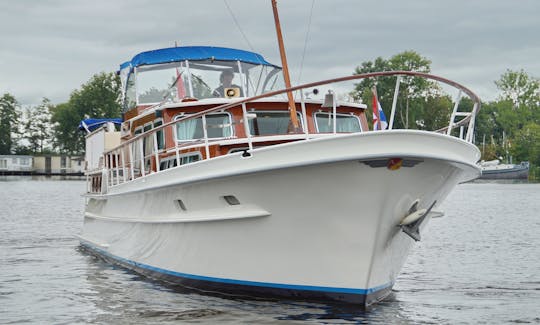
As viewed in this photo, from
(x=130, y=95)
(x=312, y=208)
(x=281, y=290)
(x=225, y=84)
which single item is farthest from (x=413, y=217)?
(x=130, y=95)

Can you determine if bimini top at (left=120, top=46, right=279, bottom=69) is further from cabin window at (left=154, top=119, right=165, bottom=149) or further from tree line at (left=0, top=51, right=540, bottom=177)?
tree line at (left=0, top=51, right=540, bottom=177)

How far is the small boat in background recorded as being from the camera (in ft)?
297

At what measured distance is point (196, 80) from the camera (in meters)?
15.3

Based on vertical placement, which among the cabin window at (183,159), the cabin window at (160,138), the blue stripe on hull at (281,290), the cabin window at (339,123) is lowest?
the blue stripe on hull at (281,290)

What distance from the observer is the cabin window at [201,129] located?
13.1 metres

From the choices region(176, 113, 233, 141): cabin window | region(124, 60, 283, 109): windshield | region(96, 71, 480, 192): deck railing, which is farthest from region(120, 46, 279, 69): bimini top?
region(176, 113, 233, 141): cabin window

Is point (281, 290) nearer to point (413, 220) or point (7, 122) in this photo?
point (413, 220)

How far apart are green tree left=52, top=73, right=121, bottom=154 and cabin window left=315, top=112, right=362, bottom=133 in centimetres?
9623

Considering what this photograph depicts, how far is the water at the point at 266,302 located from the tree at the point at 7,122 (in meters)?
106

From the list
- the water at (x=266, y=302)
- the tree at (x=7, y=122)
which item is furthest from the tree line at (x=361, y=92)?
the water at (x=266, y=302)

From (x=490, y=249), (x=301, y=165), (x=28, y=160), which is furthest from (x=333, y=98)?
(x=28, y=160)

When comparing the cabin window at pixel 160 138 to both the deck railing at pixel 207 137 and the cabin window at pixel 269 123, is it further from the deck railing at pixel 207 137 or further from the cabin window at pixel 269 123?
the cabin window at pixel 269 123

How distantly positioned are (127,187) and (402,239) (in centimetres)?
494

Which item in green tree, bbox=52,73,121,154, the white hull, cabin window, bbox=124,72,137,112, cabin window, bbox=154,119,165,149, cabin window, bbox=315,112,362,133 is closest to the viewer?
the white hull
